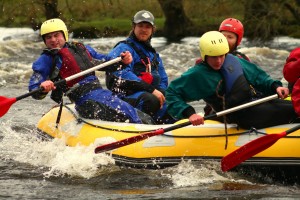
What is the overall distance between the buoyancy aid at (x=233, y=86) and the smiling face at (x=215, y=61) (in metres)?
0.07

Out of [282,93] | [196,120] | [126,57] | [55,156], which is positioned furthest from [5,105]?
[282,93]

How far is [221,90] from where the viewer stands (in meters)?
7.75

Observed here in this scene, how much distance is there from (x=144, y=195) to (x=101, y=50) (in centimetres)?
1489

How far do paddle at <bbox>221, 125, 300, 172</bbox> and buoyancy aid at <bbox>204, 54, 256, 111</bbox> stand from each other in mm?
606

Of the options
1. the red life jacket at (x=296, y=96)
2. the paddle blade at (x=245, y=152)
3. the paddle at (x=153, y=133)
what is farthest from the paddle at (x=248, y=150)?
the paddle at (x=153, y=133)

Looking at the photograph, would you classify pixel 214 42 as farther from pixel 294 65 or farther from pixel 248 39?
pixel 248 39

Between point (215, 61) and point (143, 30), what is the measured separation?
1.92 meters

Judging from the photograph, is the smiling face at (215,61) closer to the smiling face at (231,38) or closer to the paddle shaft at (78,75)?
the smiling face at (231,38)

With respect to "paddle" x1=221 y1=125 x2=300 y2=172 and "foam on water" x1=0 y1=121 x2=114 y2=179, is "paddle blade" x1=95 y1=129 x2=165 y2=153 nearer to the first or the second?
"foam on water" x1=0 y1=121 x2=114 y2=179

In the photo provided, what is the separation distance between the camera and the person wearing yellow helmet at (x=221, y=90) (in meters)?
7.58

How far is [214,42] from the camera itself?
7469 millimetres

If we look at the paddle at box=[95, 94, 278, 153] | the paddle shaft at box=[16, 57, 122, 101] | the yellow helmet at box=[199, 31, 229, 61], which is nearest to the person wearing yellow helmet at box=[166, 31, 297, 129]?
the yellow helmet at box=[199, 31, 229, 61]

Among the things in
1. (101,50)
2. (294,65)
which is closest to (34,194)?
(294,65)

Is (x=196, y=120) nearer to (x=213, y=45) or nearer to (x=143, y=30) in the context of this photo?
(x=213, y=45)
